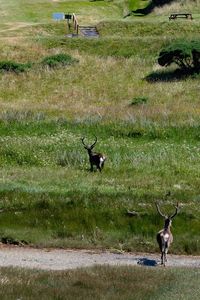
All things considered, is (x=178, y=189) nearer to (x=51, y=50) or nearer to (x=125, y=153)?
(x=125, y=153)

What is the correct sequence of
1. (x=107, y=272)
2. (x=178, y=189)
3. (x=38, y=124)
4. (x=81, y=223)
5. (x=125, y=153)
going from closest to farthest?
(x=107, y=272)
(x=81, y=223)
(x=178, y=189)
(x=125, y=153)
(x=38, y=124)

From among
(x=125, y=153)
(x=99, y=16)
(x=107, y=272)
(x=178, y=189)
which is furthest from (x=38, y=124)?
(x=99, y=16)

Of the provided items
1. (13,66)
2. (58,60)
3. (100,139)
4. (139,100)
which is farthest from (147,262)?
(58,60)

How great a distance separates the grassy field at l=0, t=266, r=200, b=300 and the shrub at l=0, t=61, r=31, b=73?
35.4 meters

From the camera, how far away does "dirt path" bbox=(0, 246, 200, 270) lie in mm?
20484

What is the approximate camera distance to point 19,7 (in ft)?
268

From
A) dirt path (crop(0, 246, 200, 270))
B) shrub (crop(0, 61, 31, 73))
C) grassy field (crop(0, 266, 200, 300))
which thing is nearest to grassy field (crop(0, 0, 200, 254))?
dirt path (crop(0, 246, 200, 270))

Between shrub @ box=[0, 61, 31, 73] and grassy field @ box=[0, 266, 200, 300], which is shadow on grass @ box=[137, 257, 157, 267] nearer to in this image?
grassy field @ box=[0, 266, 200, 300]

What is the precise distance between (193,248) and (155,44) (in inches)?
1478

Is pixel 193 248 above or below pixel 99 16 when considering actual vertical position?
above

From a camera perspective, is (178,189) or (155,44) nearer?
(178,189)

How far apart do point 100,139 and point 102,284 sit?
1731cm

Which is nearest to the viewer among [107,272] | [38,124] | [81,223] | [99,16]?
[107,272]

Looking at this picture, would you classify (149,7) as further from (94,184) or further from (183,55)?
(94,184)
